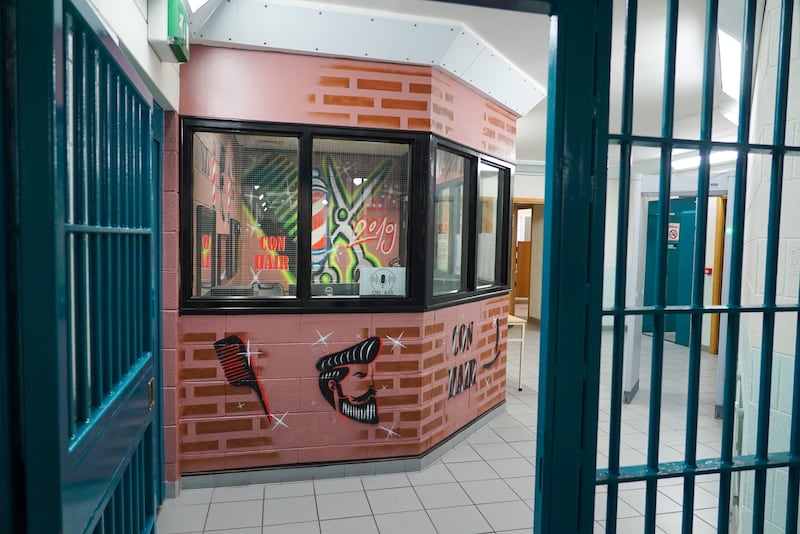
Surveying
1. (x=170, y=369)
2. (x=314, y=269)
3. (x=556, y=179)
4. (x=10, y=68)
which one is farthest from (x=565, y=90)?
(x=170, y=369)

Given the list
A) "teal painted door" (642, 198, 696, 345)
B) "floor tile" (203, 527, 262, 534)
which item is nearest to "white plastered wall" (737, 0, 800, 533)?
"floor tile" (203, 527, 262, 534)

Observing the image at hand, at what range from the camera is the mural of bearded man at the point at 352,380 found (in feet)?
11.3

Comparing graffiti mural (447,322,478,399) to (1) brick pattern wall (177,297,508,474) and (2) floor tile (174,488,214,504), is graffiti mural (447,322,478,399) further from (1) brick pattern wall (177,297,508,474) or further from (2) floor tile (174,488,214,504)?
(2) floor tile (174,488,214,504)

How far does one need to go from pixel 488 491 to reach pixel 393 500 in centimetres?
61

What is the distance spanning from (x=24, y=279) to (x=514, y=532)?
2680mm

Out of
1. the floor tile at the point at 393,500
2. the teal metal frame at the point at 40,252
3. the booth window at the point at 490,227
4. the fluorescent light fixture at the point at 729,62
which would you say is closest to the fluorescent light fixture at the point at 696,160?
the fluorescent light fixture at the point at 729,62

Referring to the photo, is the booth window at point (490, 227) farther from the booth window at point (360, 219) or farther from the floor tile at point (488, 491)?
the floor tile at point (488, 491)

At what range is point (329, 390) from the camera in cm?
344

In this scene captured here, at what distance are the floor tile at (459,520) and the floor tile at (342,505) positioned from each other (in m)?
0.39

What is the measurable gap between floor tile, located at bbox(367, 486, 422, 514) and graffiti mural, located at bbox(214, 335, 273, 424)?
0.95 metres

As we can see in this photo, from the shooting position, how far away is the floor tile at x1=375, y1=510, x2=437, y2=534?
287cm

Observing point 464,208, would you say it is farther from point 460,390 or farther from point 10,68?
point 10,68

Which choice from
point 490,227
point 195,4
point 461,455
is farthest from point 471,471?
point 195,4

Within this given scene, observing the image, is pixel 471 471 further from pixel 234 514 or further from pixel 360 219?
pixel 360 219
